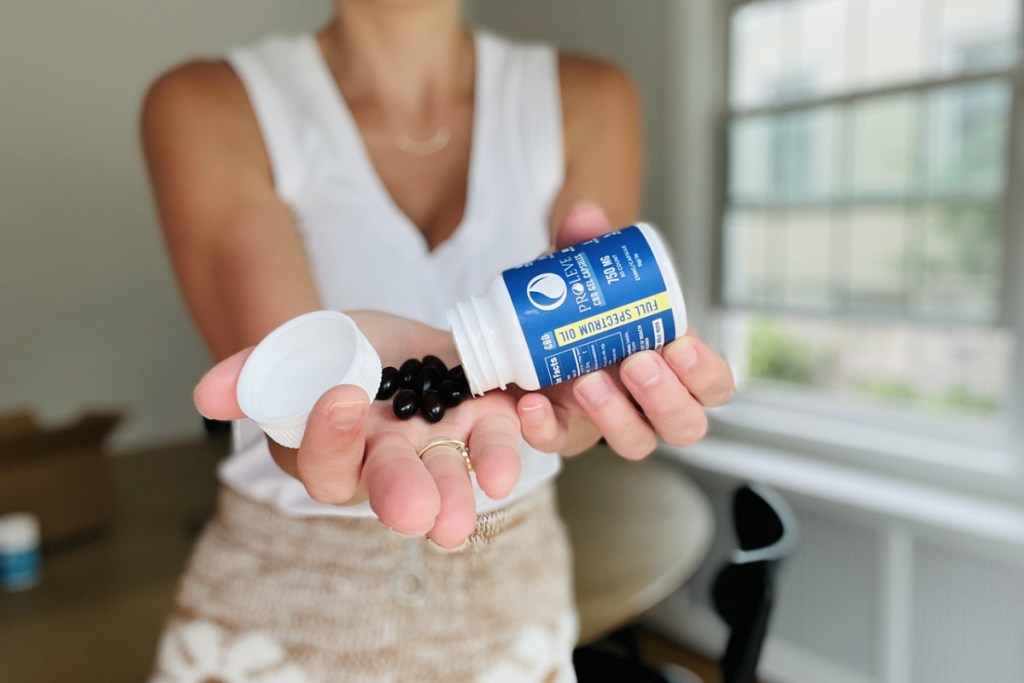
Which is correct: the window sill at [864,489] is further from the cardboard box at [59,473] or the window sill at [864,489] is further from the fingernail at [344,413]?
the fingernail at [344,413]

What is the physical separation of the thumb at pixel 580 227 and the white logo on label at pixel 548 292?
0.03 m

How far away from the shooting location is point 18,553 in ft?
2.54

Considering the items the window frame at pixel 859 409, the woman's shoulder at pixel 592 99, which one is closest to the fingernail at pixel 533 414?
the woman's shoulder at pixel 592 99

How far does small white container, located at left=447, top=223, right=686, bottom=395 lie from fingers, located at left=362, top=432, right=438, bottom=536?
68 mm

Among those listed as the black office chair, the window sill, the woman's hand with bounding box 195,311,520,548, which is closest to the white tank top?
the woman's hand with bounding box 195,311,520,548

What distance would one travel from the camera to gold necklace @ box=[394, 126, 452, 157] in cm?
46

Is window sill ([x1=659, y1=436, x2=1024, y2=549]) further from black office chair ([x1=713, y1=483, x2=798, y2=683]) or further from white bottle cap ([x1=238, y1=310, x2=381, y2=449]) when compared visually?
white bottle cap ([x1=238, y1=310, x2=381, y2=449])

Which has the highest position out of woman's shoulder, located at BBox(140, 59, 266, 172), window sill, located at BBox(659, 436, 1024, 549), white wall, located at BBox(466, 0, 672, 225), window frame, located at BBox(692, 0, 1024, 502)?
white wall, located at BBox(466, 0, 672, 225)

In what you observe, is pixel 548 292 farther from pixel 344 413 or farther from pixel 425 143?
pixel 425 143

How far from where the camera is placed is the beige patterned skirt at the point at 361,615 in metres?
0.38

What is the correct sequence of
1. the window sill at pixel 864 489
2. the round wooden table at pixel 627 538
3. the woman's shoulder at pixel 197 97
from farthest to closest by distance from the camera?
the window sill at pixel 864 489
the round wooden table at pixel 627 538
the woman's shoulder at pixel 197 97

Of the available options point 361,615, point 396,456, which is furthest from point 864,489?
point 396,456

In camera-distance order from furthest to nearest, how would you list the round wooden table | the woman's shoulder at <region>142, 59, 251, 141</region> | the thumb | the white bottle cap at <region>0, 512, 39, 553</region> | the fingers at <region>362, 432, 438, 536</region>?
the white bottle cap at <region>0, 512, 39, 553</region>, the round wooden table, the woman's shoulder at <region>142, 59, 251, 141</region>, the thumb, the fingers at <region>362, 432, 438, 536</region>

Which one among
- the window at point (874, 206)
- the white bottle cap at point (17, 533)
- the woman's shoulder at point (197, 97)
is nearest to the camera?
the woman's shoulder at point (197, 97)
